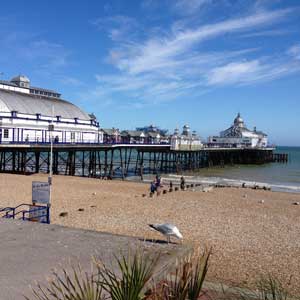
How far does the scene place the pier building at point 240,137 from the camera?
86.0 m

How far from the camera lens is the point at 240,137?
89688mm

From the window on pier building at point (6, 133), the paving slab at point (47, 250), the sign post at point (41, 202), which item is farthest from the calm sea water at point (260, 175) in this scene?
the paving slab at point (47, 250)

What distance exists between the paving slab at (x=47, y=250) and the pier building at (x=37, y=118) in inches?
842

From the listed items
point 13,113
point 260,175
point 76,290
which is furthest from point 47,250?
point 260,175

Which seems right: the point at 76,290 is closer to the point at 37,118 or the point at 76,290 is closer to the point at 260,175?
the point at 37,118

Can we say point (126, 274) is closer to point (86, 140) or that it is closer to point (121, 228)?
point (121, 228)

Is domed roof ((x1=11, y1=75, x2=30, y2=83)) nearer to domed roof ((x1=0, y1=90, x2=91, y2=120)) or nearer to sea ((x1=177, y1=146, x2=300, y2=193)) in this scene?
domed roof ((x1=0, y1=90, x2=91, y2=120))

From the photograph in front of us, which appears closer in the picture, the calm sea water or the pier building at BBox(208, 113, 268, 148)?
the calm sea water

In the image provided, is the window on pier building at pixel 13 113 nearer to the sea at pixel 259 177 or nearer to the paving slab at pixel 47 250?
the sea at pixel 259 177

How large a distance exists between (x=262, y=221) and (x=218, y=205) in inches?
162

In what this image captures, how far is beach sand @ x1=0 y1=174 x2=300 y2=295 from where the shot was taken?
8539 mm

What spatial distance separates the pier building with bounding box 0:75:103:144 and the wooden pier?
1748 millimetres

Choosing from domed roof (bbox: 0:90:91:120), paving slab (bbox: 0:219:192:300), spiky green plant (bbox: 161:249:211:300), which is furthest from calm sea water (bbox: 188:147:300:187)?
spiky green plant (bbox: 161:249:211:300)

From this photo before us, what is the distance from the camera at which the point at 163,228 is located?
917 cm
